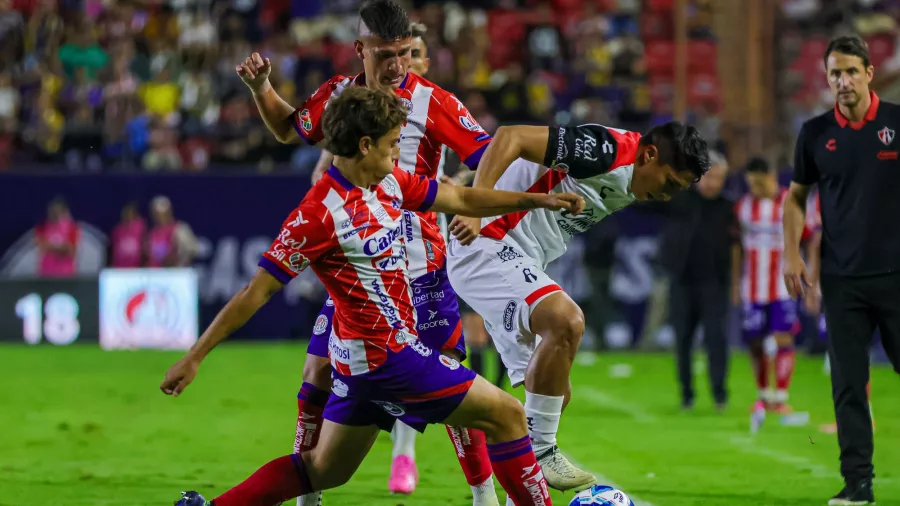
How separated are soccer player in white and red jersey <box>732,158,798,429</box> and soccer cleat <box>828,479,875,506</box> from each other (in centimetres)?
453

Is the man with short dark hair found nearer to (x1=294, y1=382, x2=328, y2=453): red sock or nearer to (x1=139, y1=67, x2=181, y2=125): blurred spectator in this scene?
(x1=294, y1=382, x2=328, y2=453): red sock

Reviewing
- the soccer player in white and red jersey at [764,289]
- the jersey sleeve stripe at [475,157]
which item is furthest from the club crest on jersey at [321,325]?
the soccer player in white and red jersey at [764,289]

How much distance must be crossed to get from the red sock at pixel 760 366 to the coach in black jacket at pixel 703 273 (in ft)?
0.92

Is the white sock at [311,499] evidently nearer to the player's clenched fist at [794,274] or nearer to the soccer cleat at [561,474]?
the soccer cleat at [561,474]

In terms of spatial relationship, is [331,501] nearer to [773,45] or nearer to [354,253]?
[354,253]

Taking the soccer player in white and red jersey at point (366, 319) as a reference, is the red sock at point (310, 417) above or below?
below

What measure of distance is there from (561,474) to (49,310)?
46.9ft

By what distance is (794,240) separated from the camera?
7.76 m

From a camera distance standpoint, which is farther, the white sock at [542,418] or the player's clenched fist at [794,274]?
the player's clenched fist at [794,274]

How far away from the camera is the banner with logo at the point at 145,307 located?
62.8 feet

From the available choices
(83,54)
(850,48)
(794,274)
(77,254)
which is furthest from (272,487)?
(83,54)

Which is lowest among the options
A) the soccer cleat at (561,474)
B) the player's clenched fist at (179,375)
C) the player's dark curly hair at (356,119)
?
the soccer cleat at (561,474)

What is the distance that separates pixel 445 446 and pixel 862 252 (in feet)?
12.5

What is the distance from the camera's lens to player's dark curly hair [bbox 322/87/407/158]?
5.47 meters
